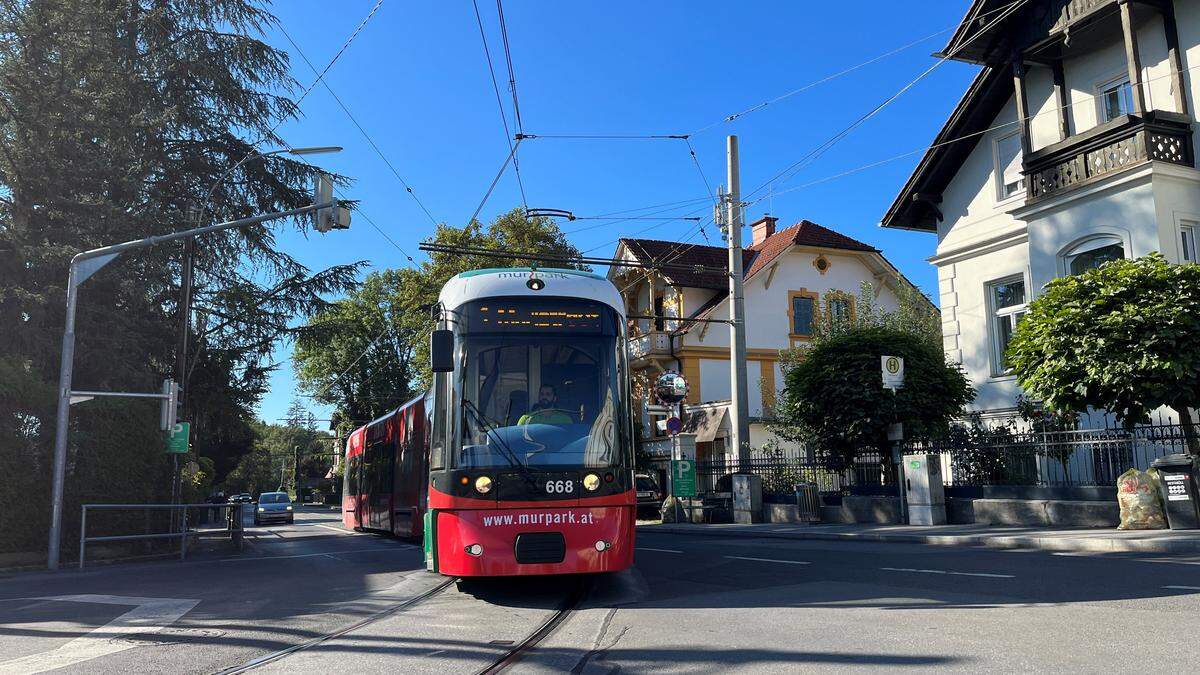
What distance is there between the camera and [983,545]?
14.8m

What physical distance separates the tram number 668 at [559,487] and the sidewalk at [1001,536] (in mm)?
8485

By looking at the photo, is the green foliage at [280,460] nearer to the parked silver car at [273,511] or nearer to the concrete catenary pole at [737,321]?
the parked silver car at [273,511]

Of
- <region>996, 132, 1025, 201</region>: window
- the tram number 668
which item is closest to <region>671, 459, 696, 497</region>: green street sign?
<region>996, 132, 1025, 201</region>: window

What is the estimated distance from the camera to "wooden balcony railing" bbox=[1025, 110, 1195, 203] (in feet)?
58.9

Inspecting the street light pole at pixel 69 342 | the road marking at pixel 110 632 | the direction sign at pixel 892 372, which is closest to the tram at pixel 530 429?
the road marking at pixel 110 632

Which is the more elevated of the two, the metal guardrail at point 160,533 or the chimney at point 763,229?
the chimney at point 763,229

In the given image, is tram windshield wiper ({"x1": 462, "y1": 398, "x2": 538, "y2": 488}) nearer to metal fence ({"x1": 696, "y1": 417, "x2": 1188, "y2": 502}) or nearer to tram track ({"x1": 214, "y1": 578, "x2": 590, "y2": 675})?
tram track ({"x1": 214, "y1": 578, "x2": 590, "y2": 675})

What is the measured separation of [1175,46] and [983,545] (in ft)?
37.4

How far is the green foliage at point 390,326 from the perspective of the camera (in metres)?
25.5

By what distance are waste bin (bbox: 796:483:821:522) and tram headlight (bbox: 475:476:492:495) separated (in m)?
14.9

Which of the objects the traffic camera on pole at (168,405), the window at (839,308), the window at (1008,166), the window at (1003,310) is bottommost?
the traffic camera on pole at (168,405)

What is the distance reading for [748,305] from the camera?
38750 millimetres

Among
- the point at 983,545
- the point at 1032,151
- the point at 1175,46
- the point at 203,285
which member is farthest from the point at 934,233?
the point at 203,285

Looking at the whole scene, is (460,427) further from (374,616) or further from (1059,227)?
(1059,227)
